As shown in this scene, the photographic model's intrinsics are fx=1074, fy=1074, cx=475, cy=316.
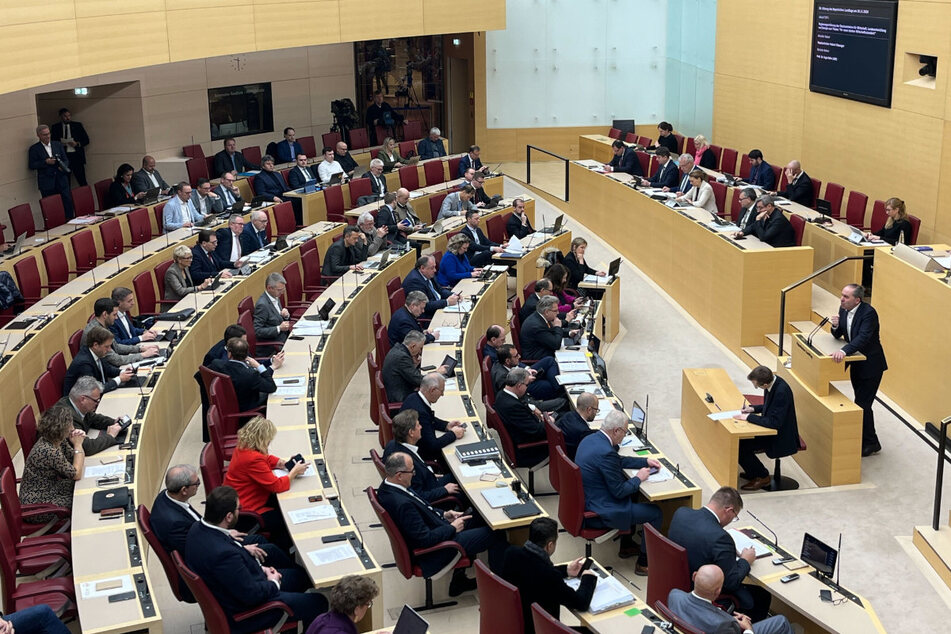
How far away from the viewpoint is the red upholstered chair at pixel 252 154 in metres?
19.2

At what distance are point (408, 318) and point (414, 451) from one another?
3.19m

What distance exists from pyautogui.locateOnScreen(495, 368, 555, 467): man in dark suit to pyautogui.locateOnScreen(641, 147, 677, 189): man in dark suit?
865cm

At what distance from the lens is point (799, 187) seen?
1518 cm

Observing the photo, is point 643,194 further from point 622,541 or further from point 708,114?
point 622,541

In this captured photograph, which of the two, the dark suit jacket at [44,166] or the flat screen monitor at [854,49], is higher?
the flat screen monitor at [854,49]

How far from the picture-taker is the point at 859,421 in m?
9.70

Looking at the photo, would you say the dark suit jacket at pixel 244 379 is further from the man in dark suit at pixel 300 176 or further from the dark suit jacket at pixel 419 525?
the man in dark suit at pixel 300 176

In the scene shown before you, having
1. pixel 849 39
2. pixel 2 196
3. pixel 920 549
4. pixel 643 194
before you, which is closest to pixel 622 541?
pixel 920 549

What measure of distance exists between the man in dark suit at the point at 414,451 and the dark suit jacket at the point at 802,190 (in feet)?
29.9

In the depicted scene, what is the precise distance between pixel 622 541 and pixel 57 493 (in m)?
4.18

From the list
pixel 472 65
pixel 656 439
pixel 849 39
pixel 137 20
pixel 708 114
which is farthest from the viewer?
pixel 472 65

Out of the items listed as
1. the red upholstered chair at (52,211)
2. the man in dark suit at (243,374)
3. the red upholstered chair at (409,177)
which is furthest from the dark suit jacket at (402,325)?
the red upholstered chair at (409,177)

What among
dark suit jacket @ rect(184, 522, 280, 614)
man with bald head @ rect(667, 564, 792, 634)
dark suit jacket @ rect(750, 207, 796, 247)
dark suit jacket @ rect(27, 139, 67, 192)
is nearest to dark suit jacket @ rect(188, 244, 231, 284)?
dark suit jacket @ rect(27, 139, 67, 192)

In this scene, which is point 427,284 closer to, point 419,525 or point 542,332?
point 542,332
